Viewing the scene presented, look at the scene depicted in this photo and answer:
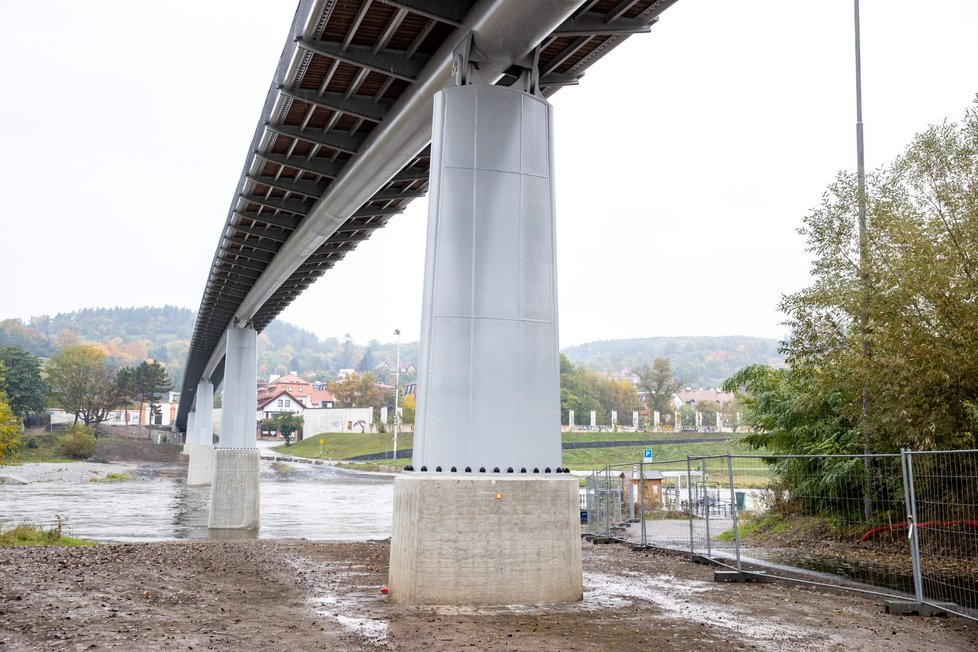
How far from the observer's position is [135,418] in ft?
611

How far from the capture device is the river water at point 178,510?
32.2m

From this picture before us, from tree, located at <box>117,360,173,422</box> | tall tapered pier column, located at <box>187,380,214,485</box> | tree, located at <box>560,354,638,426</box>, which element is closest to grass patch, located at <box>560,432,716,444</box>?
tree, located at <box>560,354,638,426</box>

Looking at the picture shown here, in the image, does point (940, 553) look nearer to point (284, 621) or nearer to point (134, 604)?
point (284, 621)

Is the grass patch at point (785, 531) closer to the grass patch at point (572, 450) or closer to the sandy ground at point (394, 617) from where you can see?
the sandy ground at point (394, 617)

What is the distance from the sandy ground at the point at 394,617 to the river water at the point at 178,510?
16713 millimetres

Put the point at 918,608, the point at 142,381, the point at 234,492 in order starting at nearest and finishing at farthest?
the point at 918,608, the point at 234,492, the point at 142,381

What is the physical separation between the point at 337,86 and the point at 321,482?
71.9 meters

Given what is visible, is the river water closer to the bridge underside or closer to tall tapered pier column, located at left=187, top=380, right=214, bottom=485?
tall tapered pier column, located at left=187, top=380, right=214, bottom=485

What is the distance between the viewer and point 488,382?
10516 mm

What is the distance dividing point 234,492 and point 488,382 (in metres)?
30.2

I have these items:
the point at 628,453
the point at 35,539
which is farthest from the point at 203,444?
the point at 35,539

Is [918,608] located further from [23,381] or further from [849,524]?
[23,381]

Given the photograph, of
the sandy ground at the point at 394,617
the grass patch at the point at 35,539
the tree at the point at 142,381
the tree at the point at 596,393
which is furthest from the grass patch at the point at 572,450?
the sandy ground at the point at 394,617

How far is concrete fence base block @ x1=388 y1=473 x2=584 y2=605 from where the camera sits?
9.62 m
